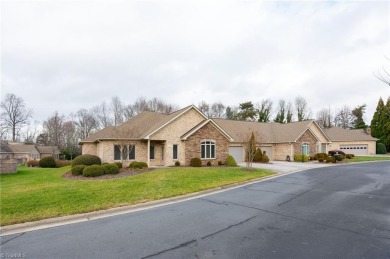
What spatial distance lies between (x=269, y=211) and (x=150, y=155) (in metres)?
17.5

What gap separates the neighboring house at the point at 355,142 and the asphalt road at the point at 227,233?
47493mm

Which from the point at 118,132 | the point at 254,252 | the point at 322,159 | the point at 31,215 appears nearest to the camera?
the point at 254,252

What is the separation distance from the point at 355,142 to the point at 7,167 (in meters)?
58.5

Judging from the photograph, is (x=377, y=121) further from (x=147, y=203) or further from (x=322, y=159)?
(x=147, y=203)

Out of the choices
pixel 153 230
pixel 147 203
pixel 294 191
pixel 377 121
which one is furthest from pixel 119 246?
pixel 377 121

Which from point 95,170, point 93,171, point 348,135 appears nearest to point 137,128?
point 95,170

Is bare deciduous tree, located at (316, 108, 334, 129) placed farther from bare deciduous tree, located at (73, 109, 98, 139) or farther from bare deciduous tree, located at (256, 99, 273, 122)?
bare deciduous tree, located at (73, 109, 98, 139)

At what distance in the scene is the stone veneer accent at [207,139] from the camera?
A: 23.3 m

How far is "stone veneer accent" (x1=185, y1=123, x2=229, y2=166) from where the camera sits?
23.3 metres

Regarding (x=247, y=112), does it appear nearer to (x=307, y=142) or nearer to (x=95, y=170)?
(x=307, y=142)

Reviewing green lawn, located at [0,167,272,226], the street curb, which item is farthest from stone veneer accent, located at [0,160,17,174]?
the street curb

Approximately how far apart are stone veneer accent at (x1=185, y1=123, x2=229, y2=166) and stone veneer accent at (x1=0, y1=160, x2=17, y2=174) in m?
16.7

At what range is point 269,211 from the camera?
8.05 m

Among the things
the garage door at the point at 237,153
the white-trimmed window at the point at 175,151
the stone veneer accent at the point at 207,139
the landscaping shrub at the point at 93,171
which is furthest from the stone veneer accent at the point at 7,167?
the garage door at the point at 237,153
